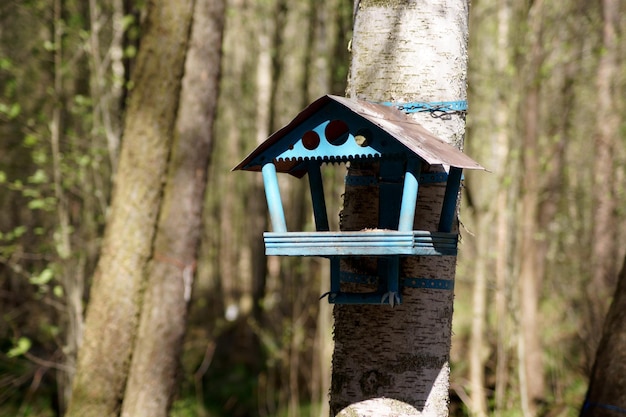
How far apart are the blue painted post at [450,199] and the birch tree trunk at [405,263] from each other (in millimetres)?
76

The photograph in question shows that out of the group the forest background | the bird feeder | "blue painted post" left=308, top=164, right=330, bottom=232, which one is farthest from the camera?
the forest background

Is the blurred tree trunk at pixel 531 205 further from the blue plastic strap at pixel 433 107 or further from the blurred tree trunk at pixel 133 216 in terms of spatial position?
the blue plastic strap at pixel 433 107

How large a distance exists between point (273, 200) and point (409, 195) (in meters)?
0.52

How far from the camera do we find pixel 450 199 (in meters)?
2.50

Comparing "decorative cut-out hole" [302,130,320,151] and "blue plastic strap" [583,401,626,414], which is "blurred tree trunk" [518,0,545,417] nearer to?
"blue plastic strap" [583,401,626,414]

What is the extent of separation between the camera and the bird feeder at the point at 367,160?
2.30 meters

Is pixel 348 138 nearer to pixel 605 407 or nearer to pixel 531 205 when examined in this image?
pixel 605 407

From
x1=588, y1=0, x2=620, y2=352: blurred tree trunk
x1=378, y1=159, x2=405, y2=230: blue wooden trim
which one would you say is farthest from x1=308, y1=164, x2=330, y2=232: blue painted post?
x1=588, y1=0, x2=620, y2=352: blurred tree trunk

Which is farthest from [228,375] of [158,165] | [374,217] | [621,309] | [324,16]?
[374,217]

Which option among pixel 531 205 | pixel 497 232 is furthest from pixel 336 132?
pixel 497 232

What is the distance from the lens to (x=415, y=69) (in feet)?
8.63

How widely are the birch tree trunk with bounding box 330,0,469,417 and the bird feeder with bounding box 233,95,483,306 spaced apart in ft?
0.29

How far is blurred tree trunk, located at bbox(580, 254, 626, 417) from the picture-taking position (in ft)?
12.4

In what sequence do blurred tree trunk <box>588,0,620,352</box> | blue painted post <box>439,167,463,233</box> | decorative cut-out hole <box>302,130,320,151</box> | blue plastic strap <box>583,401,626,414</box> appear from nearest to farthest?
blue painted post <box>439,167,463,233</box>, decorative cut-out hole <box>302,130,320,151</box>, blue plastic strap <box>583,401,626,414</box>, blurred tree trunk <box>588,0,620,352</box>
